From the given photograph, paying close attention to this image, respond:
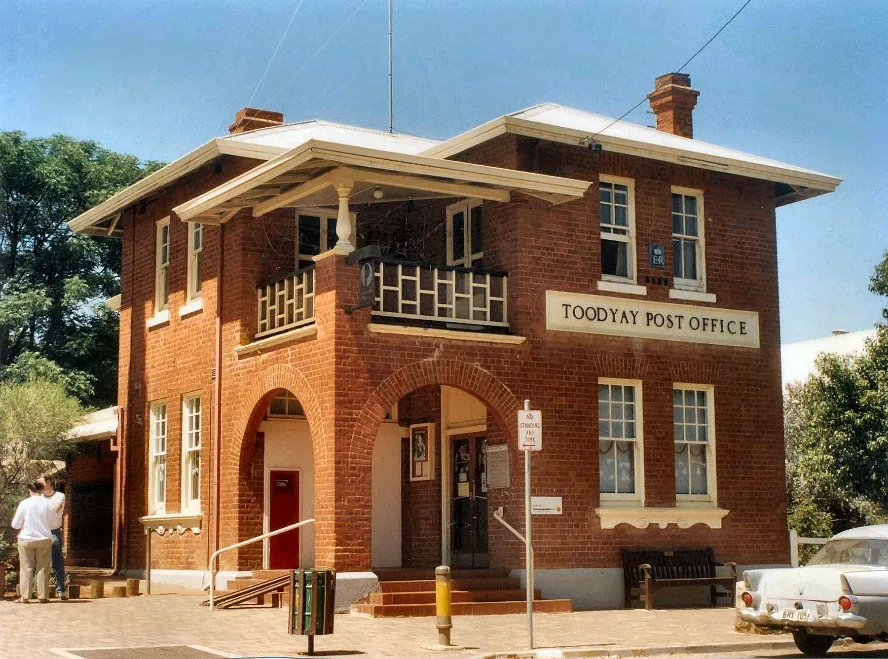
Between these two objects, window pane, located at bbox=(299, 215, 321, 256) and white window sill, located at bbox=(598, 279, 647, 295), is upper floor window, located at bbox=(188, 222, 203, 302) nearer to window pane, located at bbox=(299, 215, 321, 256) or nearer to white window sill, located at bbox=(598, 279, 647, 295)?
window pane, located at bbox=(299, 215, 321, 256)

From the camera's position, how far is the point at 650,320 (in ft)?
70.4

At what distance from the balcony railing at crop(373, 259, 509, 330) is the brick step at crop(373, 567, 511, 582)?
3.67 m

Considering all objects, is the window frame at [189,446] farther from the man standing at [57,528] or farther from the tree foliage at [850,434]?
the tree foliage at [850,434]

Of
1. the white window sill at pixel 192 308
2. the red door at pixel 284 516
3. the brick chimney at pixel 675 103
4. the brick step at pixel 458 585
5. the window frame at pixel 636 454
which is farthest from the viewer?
the brick chimney at pixel 675 103

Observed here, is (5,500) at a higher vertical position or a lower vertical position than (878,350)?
lower

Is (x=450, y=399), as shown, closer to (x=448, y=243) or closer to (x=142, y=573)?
(x=448, y=243)

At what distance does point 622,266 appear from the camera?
2153cm

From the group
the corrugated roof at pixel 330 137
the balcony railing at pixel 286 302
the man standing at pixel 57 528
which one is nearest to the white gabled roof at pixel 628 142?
the corrugated roof at pixel 330 137

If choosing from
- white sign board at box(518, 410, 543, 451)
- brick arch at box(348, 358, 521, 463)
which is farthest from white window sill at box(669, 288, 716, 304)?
white sign board at box(518, 410, 543, 451)

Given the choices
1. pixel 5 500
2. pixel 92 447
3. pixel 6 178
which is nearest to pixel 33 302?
pixel 6 178

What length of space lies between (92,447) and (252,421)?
9.53 metres

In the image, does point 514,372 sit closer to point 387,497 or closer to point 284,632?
point 387,497

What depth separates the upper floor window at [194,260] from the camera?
23031 mm

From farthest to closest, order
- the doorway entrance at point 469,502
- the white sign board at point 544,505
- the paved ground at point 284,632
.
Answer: the doorway entrance at point 469,502
the white sign board at point 544,505
the paved ground at point 284,632
